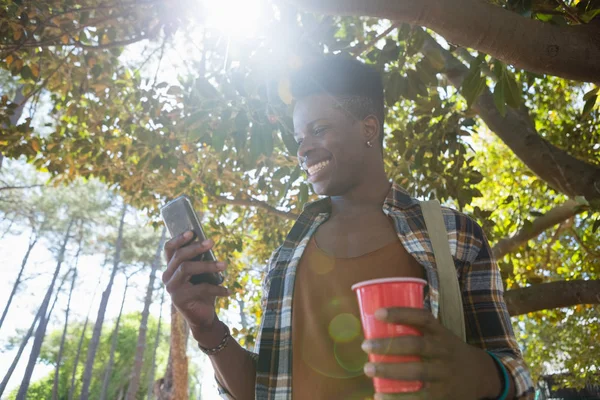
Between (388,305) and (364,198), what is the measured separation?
3.97 feet

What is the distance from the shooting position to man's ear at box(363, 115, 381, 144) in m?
2.29

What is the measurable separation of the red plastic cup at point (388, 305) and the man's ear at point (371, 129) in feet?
4.37

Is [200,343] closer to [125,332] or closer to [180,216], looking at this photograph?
[180,216]

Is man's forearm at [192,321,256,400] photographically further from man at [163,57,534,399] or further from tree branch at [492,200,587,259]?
tree branch at [492,200,587,259]

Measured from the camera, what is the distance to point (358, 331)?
66.0 inches

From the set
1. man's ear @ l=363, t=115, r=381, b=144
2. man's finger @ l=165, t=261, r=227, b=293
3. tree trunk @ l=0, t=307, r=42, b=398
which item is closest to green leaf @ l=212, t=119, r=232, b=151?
man's ear @ l=363, t=115, r=381, b=144

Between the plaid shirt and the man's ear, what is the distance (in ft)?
1.11

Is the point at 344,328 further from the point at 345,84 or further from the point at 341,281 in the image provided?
the point at 345,84

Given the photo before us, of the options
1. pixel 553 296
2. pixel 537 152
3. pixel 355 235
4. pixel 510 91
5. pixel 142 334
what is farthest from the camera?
pixel 142 334

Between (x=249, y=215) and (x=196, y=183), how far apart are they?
6.25 ft

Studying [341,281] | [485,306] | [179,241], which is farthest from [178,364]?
[485,306]

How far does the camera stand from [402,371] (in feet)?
3.08

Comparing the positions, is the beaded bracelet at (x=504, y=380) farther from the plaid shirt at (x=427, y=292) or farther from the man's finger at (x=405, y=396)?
the man's finger at (x=405, y=396)

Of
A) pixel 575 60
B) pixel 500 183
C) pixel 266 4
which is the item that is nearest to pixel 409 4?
pixel 575 60
